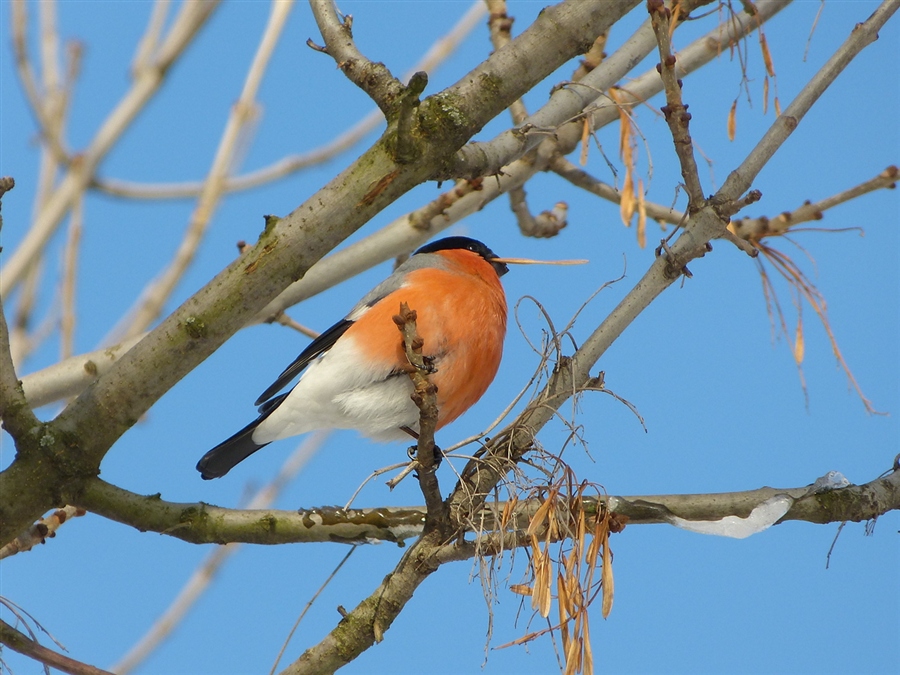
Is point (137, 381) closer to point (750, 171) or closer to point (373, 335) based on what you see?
point (373, 335)

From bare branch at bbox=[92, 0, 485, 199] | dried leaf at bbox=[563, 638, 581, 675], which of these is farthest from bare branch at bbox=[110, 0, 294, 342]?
dried leaf at bbox=[563, 638, 581, 675]

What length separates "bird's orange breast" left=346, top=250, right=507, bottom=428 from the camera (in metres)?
2.49

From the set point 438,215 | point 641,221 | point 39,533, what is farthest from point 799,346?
point 39,533

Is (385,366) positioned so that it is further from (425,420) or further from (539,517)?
(539,517)

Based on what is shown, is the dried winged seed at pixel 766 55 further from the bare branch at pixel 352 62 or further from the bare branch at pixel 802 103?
the bare branch at pixel 352 62

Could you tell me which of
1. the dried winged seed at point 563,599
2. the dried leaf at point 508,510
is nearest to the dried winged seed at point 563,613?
the dried winged seed at point 563,599

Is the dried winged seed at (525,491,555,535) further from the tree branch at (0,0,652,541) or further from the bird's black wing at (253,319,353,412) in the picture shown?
the bird's black wing at (253,319,353,412)

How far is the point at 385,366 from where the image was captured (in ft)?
8.27

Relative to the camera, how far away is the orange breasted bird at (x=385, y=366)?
252cm

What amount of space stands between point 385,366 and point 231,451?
2.02ft

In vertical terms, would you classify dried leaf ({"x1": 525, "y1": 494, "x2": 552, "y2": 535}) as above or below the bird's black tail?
below

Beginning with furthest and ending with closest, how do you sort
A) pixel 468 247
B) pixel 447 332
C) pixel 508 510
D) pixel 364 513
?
pixel 468 247 < pixel 447 332 < pixel 364 513 < pixel 508 510

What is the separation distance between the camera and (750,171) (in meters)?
1.85

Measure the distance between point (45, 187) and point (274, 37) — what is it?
0.97 metres
